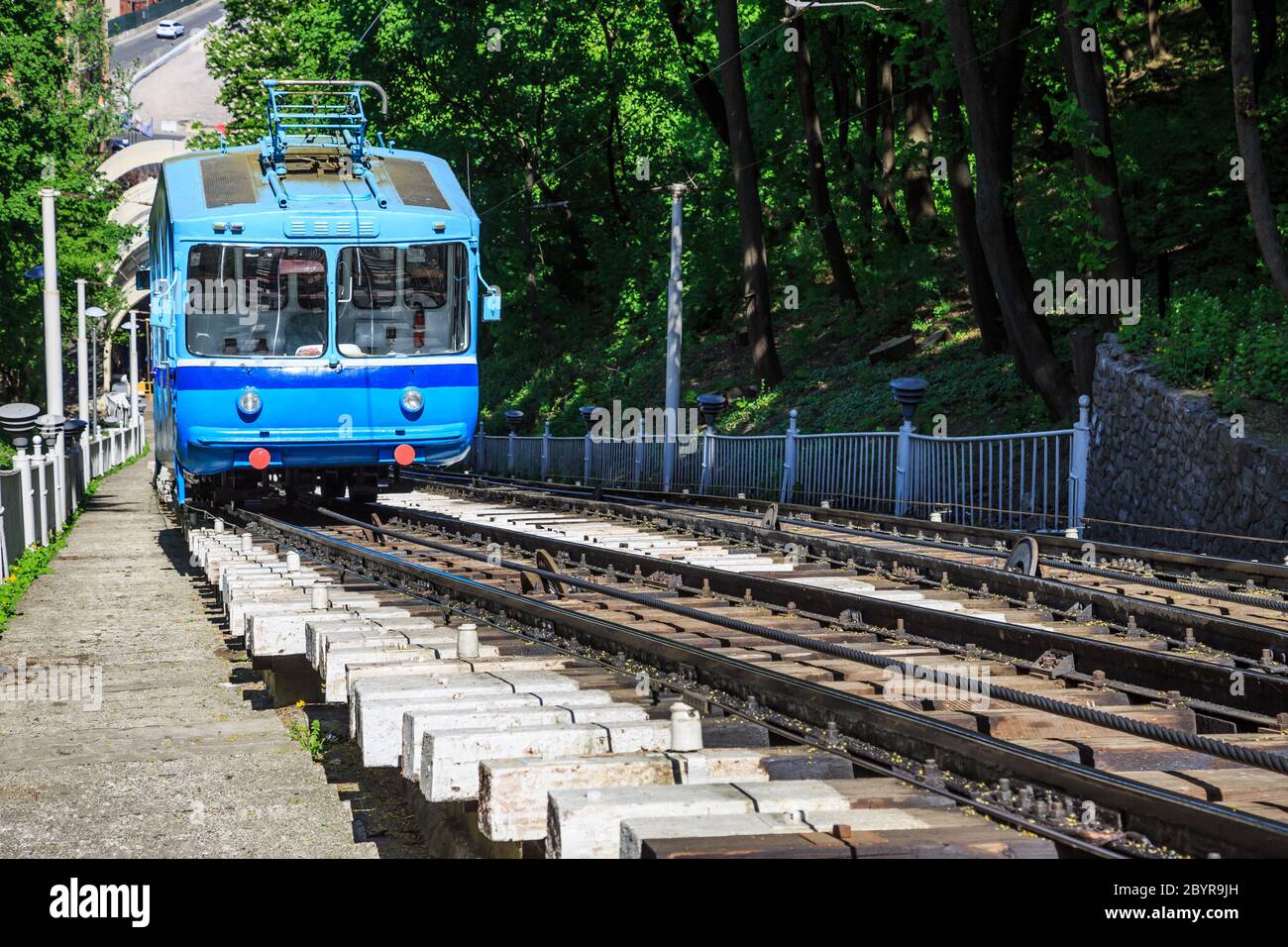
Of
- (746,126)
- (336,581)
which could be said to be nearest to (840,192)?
(746,126)

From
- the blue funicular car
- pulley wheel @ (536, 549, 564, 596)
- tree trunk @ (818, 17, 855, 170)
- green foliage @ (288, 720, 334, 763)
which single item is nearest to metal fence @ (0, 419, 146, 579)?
the blue funicular car

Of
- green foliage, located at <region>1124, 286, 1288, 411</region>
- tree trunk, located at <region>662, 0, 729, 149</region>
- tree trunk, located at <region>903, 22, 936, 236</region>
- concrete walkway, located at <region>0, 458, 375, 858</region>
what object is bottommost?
concrete walkway, located at <region>0, 458, 375, 858</region>

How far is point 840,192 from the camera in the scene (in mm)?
37719

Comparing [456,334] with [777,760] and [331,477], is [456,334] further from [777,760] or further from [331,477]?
[777,760]

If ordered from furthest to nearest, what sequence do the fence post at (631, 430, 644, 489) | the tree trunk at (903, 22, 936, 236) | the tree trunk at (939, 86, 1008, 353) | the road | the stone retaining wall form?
the road → the fence post at (631, 430, 644, 489) → the tree trunk at (903, 22, 936, 236) → the tree trunk at (939, 86, 1008, 353) → the stone retaining wall

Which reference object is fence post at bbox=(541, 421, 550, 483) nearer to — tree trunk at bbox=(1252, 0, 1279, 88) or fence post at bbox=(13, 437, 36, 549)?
fence post at bbox=(13, 437, 36, 549)

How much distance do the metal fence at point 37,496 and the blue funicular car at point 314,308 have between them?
230cm

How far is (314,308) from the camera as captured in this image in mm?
15766

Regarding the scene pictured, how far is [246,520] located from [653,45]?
33.2 meters

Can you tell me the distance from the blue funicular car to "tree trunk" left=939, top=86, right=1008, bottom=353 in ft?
39.7

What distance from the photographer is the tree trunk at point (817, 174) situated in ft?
112

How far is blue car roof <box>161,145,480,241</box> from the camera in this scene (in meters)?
15.4

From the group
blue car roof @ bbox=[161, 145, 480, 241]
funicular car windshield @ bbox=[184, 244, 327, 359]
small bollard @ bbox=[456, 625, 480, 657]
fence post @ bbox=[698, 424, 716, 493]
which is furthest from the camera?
fence post @ bbox=[698, 424, 716, 493]

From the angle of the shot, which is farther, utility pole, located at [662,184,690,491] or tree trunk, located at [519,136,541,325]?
tree trunk, located at [519,136,541,325]
